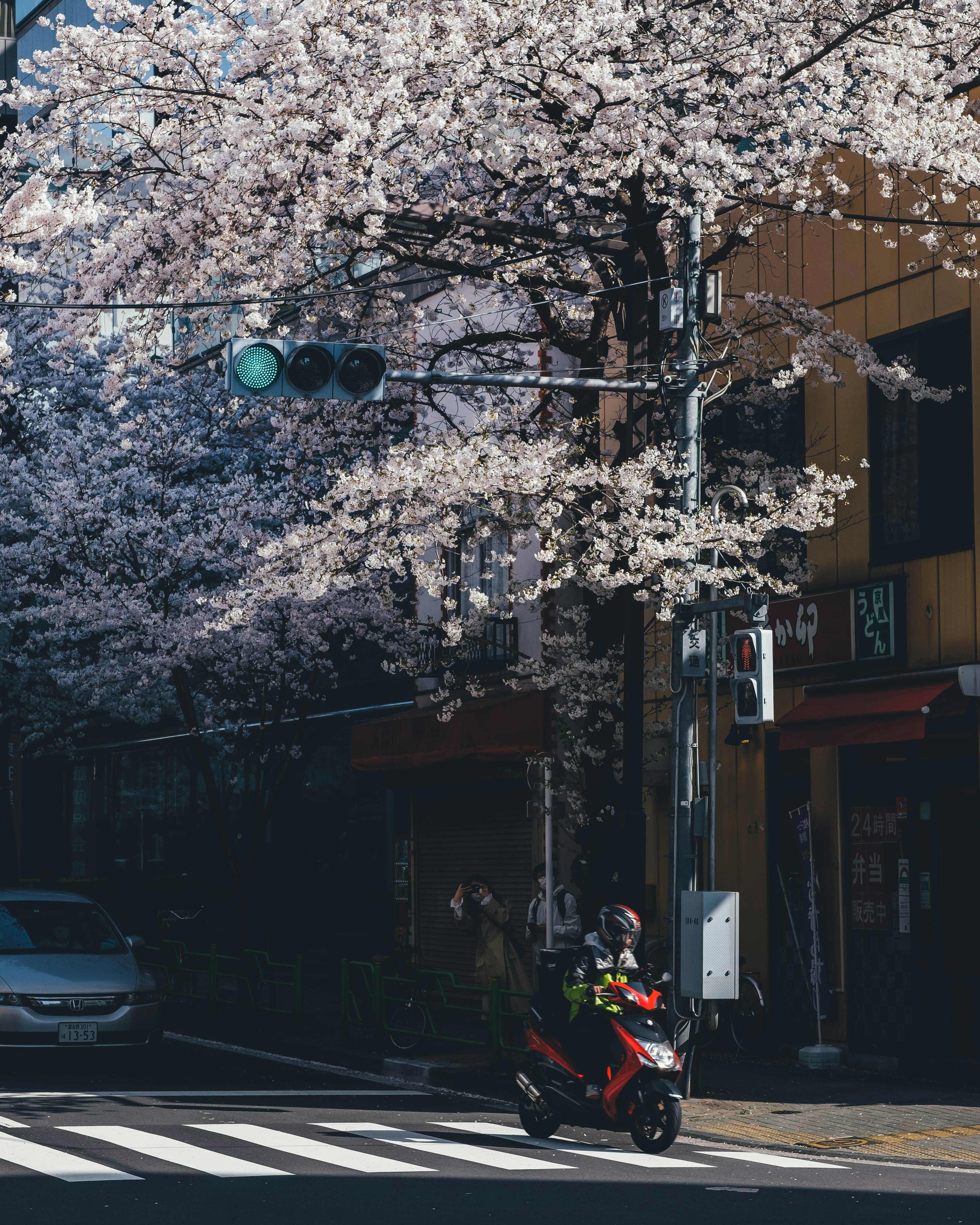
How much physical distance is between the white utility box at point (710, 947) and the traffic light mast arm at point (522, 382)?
394 cm

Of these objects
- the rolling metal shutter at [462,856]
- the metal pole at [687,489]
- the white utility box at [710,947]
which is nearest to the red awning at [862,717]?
the metal pole at [687,489]

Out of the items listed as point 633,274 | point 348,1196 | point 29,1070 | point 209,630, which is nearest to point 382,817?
point 209,630

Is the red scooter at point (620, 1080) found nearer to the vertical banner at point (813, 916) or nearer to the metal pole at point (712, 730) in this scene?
the metal pole at point (712, 730)

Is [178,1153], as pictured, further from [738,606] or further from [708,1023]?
[738,606]

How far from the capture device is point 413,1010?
17.0 meters

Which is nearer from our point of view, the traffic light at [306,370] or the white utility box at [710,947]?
the traffic light at [306,370]

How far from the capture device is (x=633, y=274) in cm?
1491

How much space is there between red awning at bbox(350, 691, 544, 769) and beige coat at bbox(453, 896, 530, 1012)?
2.34m

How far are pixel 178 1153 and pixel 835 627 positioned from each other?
29.4 ft

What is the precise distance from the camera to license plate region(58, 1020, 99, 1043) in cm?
1453

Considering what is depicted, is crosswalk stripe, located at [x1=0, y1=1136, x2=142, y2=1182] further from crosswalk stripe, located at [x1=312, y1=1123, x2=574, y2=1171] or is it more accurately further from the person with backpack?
the person with backpack

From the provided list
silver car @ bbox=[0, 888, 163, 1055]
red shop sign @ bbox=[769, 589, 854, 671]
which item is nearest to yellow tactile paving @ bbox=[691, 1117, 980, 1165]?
silver car @ bbox=[0, 888, 163, 1055]

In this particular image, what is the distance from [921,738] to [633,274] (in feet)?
16.1

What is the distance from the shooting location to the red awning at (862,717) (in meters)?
14.9
